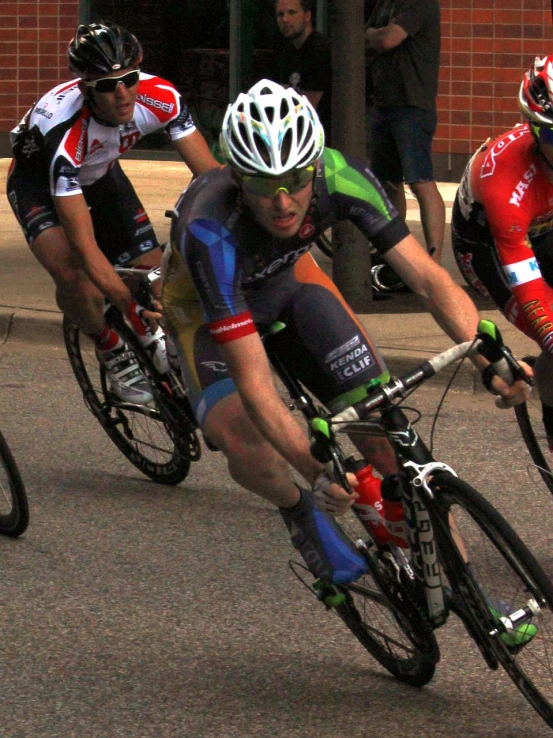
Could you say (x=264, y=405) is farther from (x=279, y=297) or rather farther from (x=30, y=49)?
(x=30, y=49)

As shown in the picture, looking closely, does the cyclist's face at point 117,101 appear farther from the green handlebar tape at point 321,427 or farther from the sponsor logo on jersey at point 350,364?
the green handlebar tape at point 321,427

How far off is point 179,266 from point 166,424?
200 centimetres

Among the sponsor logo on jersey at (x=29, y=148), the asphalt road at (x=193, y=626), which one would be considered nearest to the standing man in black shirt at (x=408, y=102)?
the asphalt road at (x=193, y=626)

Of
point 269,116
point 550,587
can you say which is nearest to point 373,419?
point 550,587

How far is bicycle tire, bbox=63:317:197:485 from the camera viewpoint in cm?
641

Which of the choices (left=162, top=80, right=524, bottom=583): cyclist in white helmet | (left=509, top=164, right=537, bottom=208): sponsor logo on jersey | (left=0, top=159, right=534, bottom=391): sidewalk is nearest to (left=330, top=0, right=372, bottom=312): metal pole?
(left=0, top=159, right=534, bottom=391): sidewalk

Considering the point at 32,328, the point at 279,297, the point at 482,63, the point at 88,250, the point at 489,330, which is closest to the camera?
the point at 489,330

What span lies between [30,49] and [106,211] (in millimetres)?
11886

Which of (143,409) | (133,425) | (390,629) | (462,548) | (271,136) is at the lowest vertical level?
(133,425)

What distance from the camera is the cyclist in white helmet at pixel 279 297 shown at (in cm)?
391

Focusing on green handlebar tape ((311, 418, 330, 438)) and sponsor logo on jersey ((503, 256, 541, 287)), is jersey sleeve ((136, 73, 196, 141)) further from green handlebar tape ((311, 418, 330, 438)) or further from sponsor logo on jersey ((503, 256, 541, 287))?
green handlebar tape ((311, 418, 330, 438))

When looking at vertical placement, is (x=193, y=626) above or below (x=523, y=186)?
below

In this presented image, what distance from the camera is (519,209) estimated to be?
15.9 ft

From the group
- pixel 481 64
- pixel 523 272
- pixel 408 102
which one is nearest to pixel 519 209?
pixel 523 272
